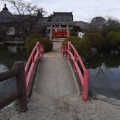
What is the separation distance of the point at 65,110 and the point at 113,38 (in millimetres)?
19197

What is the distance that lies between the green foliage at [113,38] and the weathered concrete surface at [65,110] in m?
18.4

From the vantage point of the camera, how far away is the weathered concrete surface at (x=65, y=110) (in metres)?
3.96

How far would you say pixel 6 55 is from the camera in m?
19.4

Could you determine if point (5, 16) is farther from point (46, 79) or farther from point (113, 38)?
point (46, 79)

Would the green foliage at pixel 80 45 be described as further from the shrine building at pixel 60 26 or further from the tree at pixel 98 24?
the tree at pixel 98 24

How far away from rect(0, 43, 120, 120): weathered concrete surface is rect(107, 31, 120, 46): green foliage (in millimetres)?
18440

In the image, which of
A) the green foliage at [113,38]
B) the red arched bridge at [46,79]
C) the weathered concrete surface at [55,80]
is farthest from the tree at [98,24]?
the red arched bridge at [46,79]

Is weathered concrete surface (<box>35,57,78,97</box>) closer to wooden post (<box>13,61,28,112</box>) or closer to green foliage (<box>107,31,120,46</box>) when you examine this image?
wooden post (<box>13,61,28,112</box>)

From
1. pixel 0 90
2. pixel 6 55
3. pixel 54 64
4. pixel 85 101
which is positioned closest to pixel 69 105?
pixel 85 101

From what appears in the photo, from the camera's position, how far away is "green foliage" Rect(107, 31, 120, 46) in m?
22.3

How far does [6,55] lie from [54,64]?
1193 centimetres

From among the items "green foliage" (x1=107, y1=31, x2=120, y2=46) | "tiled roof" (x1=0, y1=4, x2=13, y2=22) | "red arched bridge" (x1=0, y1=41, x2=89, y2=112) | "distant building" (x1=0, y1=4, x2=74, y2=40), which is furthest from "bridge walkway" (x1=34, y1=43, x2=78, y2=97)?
"tiled roof" (x1=0, y1=4, x2=13, y2=22)

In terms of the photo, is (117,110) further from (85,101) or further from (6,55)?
(6,55)

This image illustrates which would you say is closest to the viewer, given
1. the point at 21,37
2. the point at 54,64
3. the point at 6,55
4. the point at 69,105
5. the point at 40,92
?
Result: the point at 69,105
